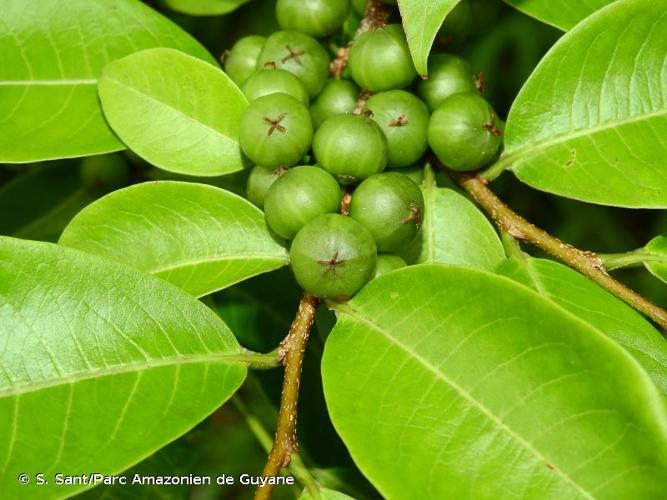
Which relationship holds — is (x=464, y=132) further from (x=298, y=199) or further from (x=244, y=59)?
(x=244, y=59)

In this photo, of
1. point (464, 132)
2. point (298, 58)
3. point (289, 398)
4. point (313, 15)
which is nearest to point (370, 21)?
point (313, 15)

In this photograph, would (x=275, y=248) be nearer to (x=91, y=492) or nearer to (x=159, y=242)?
(x=159, y=242)

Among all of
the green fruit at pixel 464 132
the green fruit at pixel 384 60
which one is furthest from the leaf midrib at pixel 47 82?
the green fruit at pixel 464 132

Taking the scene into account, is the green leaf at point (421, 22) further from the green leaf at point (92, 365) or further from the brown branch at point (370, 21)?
the green leaf at point (92, 365)

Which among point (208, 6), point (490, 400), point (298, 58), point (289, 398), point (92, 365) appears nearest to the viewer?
point (490, 400)

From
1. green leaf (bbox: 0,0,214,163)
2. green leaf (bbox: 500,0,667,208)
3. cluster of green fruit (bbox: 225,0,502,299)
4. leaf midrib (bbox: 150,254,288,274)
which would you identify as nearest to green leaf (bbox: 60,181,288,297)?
leaf midrib (bbox: 150,254,288,274)
